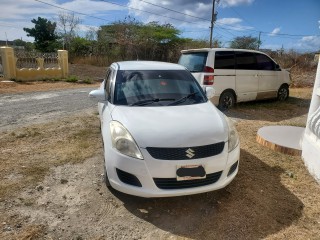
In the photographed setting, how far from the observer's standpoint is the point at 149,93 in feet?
13.1

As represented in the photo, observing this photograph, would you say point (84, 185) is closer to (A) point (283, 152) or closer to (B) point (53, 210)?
(B) point (53, 210)

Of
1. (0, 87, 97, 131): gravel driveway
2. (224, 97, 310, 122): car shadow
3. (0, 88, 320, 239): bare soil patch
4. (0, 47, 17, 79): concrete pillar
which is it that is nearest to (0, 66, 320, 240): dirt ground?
(0, 88, 320, 239): bare soil patch

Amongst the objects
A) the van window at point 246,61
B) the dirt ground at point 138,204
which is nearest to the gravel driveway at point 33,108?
the dirt ground at point 138,204

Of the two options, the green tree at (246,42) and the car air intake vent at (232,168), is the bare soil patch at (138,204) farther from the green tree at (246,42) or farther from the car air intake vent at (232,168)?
the green tree at (246,42)

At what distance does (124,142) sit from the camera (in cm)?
304

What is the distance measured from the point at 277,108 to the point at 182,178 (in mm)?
7051

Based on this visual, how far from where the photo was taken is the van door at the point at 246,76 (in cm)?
816

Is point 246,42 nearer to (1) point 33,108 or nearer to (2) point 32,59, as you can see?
(2) point 32,59

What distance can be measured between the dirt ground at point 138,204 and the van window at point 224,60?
3387mm

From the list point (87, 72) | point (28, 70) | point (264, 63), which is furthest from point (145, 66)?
point (87, 72)

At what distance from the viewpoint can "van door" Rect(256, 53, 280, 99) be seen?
28.7ft

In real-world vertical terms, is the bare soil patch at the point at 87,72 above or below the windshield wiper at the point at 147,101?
below

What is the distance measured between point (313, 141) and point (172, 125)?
8.21ft

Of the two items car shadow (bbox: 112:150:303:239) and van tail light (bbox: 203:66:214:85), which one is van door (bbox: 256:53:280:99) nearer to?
van tail light (bbox: 203:66:214:85)
